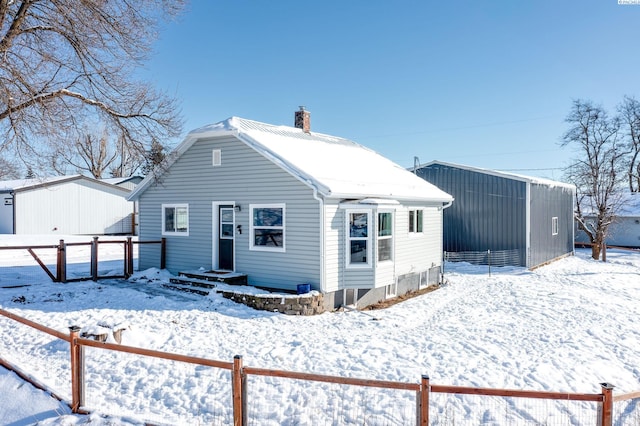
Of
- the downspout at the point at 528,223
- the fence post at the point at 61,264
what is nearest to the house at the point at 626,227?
the downspout at the point at 528,223

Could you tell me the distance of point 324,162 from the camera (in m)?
13.1

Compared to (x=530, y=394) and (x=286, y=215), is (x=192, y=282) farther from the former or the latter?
(x=530, y=394)

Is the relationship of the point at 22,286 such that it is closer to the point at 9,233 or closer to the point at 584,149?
the point at 9,233

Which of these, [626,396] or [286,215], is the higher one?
[286,215]

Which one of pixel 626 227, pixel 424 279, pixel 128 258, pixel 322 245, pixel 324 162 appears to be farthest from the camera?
pixel 626 227

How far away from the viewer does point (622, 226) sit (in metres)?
31.0

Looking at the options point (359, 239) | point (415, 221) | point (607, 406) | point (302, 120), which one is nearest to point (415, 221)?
point (415, 221)

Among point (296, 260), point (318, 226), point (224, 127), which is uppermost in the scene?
point (224, 127)

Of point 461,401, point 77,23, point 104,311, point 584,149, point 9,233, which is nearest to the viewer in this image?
point 461,401

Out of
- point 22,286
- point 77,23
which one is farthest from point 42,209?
point 77,23

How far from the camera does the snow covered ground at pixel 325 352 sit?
5637 mm

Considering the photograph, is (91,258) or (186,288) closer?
(186,288)

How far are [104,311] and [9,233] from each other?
73.9 ft

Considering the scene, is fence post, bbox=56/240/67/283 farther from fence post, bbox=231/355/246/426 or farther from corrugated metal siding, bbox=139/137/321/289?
fence post, bbox=231/355/246/426
